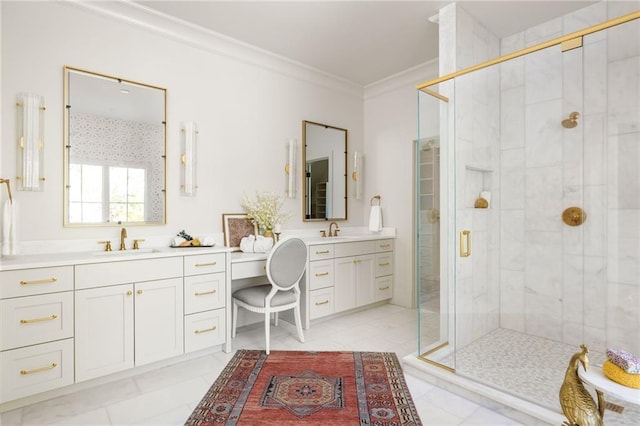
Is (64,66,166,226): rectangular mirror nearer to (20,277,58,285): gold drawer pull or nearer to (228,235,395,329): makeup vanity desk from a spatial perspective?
(20,277,58,285): gold drawer pull

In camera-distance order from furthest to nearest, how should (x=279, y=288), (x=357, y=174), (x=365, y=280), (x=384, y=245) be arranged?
(x=357, y=174)
(x=384, y=245)
(x=365, y=280)
(x=279, y=288)

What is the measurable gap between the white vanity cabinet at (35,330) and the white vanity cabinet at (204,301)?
733 millimetres

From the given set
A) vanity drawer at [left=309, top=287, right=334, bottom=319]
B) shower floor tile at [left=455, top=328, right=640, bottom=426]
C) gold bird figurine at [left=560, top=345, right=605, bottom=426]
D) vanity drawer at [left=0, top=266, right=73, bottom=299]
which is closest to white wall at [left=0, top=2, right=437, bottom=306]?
vanity drawer at [left=0, top=266, right=73, bottom=299]

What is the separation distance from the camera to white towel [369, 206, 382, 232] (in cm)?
433

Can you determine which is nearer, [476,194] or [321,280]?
[476,194]

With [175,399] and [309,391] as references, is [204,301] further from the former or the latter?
[309,391]

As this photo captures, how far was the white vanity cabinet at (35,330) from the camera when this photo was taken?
193cm

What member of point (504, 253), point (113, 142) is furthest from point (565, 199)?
point (113, 142)

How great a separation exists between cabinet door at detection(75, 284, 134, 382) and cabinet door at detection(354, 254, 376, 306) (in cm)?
230

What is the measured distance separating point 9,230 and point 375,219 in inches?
136

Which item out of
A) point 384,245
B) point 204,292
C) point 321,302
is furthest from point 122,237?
point 384,245

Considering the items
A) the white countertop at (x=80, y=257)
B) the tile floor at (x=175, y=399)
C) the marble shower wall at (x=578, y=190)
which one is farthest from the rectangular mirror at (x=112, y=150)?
the marble shower wall at (x=578, y=190)

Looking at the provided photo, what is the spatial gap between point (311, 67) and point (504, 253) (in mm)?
2878

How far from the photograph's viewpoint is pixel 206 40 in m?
3.22
